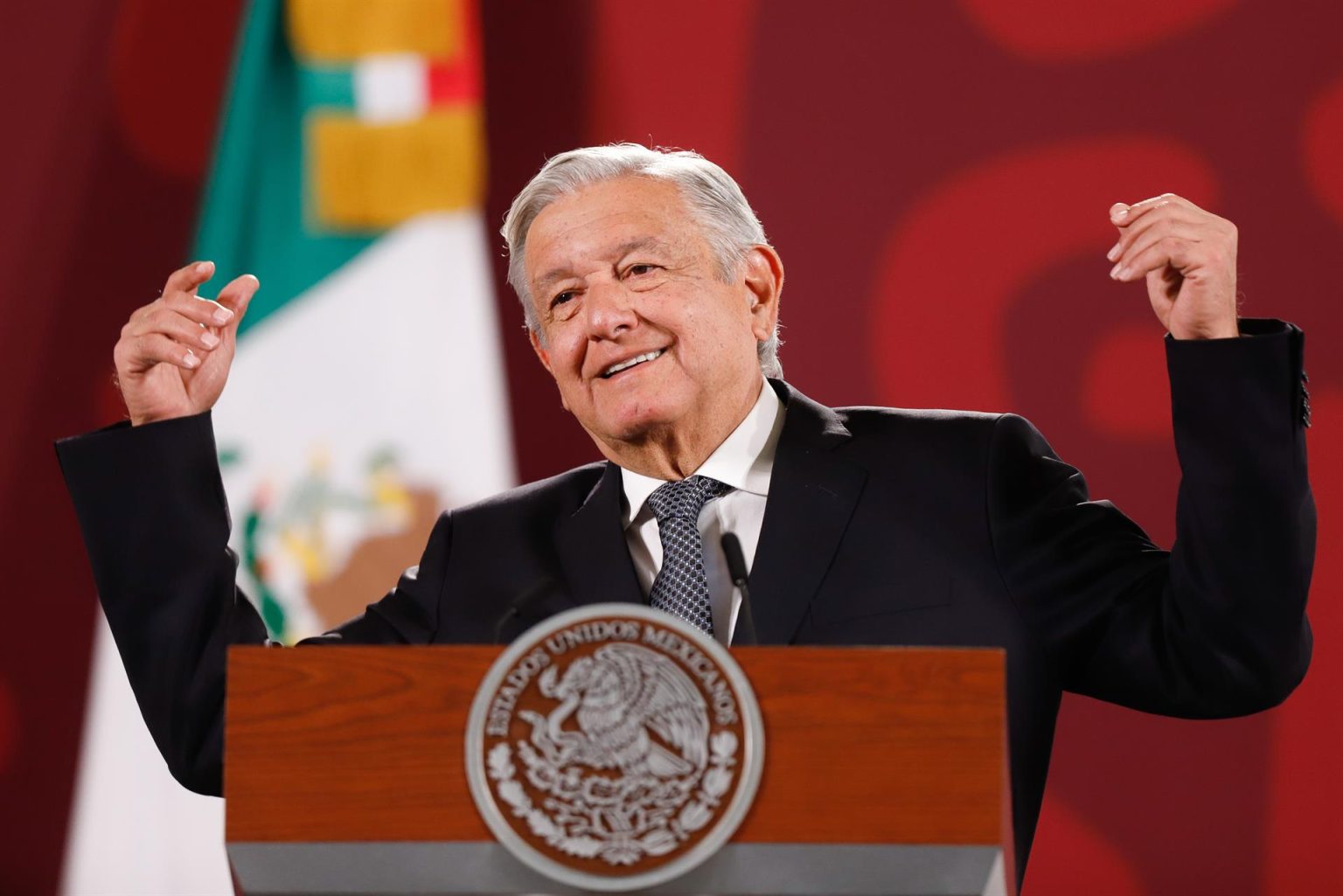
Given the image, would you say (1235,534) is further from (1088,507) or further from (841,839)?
(841,839)

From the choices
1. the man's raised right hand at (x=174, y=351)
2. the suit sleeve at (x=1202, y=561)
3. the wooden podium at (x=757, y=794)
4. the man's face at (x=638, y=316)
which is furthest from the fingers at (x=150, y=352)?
the suit sleeve at (x=1202, y=561)

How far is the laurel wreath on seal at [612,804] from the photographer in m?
1.05

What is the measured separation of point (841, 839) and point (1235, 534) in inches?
23.7

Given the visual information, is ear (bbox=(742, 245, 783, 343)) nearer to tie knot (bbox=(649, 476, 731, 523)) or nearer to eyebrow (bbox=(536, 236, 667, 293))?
eyebrow (bbox=(536, 236, 667, 293))

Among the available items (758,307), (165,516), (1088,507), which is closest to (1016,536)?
(1088,507)

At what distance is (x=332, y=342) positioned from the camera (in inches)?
115

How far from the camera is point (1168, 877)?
2428 mm

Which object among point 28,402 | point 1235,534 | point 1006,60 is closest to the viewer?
point 1235,534

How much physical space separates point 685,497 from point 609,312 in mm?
247

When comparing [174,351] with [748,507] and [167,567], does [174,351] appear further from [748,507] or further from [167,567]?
[748,507]

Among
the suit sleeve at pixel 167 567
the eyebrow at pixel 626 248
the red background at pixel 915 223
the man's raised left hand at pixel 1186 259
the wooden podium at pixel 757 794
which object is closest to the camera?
the wooden podium at pixel 757 794

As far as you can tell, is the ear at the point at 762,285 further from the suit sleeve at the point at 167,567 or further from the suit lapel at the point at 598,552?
the suit sleeve at the point at 167,567

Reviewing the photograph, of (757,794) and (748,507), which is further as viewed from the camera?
(748,507)

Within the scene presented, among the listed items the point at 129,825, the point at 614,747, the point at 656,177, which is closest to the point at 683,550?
the point at 656,177
